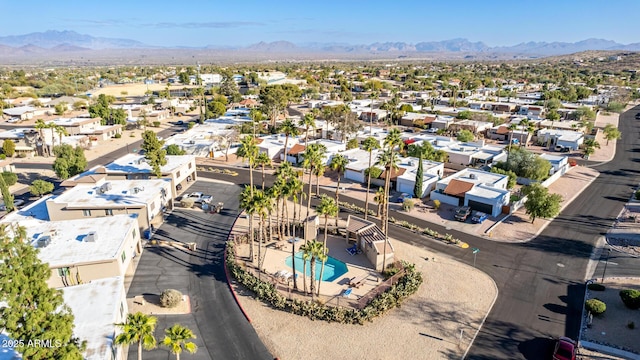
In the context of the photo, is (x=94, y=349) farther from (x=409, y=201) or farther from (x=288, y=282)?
(x=409, y=201)

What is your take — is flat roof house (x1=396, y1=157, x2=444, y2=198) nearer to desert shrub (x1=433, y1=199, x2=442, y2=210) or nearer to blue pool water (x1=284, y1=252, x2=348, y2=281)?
desert shrub (x1=433, y1=199, x2=442, y2=210)

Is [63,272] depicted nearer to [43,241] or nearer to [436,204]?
[43,241]

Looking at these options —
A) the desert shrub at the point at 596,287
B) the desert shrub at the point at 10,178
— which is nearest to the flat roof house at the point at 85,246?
the desert shrub at the point at 10,178

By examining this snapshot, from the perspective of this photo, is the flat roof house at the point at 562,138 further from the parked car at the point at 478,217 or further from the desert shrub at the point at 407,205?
the desert shrub at the point at 407,205

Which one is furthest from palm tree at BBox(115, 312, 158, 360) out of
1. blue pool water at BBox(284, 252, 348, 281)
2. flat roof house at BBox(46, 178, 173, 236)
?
flat roof house at BBox(46, 178, 173, 236)

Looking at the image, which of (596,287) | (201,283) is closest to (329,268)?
(201,283)
